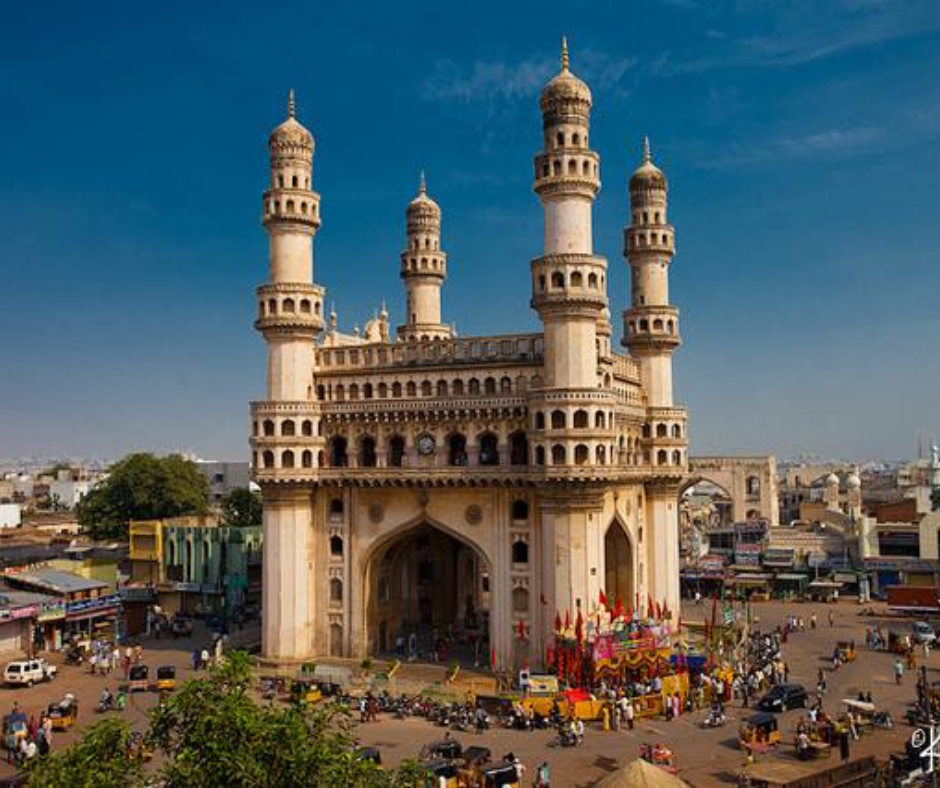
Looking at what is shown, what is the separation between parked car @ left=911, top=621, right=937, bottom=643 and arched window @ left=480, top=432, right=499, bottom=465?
24079 millimetres

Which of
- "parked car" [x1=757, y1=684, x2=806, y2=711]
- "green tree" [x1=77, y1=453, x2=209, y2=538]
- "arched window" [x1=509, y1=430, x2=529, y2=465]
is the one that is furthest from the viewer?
"green tree" [x1=77, y1=453, x2=209, y2=538]

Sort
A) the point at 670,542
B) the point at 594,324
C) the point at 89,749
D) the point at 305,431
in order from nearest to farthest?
the point at 89,749 → the point at 594,324 → the point at 305,431 → the point at 670,542

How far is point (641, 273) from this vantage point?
→ 55.6 m

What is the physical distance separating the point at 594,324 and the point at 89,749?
103ft

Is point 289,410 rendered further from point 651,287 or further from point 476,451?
point 651,287

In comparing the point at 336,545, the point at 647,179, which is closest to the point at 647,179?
the point at 647,179

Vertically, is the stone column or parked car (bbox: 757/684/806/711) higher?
the stone column

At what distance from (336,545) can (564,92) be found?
82.4 ft

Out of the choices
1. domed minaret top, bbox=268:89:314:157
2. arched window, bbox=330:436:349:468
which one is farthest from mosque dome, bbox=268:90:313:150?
arched window, bbox=330:436:349:468

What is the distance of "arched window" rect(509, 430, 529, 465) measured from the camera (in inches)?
1784

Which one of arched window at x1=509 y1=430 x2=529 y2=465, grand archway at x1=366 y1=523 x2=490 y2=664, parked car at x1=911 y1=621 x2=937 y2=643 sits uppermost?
arched window at x1=509 y1=430 x2=529 y2=465

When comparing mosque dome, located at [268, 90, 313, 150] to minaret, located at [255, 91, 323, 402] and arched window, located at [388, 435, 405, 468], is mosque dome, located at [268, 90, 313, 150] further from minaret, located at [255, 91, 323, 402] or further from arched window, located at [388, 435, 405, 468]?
arched window, located at [388, 435, 405, 468]

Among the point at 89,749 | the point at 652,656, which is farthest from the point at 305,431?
the point at 89,749

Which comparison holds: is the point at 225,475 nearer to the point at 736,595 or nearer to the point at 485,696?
the point at 736,595
